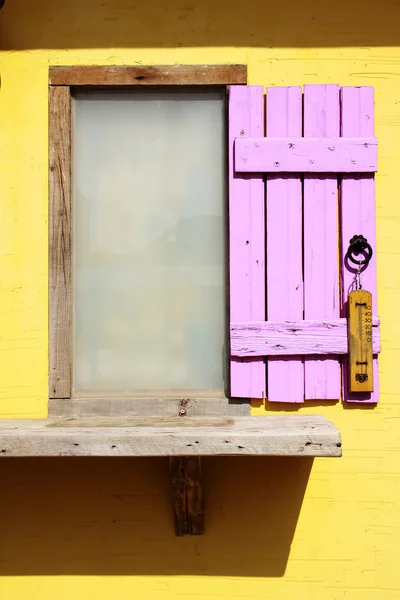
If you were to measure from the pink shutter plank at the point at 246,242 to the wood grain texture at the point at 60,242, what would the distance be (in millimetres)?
715

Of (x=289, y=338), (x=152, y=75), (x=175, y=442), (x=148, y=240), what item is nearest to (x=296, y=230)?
(x=289, y=338)

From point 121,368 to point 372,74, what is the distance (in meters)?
1.71

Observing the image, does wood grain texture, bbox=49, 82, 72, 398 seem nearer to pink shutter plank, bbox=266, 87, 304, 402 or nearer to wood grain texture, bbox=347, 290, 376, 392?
pink shutter plank, bbox=266, 87, 304, 402

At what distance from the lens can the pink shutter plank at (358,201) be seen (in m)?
2.87

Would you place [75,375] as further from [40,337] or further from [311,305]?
[311,305]

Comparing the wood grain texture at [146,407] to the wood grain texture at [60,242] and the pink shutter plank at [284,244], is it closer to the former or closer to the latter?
the wood grain texture at [60,242]

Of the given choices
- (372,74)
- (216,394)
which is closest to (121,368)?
(216,394)

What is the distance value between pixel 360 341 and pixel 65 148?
1.53 meters

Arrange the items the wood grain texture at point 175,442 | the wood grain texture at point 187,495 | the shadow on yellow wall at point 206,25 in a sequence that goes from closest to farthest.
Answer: the wood grain texture at point 175,442 → the wood grain texture at point 187,495 → the shadow on yellow wall at point 206,25

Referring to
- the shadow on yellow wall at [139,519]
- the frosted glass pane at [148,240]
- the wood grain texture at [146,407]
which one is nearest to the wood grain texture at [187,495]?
the shadow on yellow wall at [139,519]

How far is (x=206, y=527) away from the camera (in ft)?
9.55

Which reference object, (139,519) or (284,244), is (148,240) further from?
(139,519)

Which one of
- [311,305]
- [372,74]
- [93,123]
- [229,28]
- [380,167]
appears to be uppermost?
[229,28]

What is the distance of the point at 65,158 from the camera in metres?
2.93
